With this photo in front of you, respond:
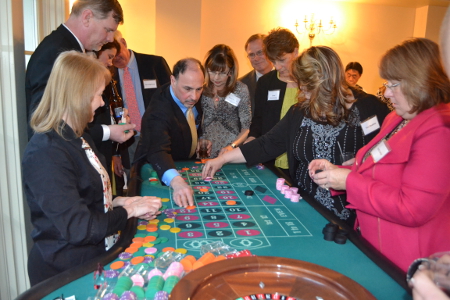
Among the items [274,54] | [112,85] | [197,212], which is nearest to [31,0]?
[112,85]

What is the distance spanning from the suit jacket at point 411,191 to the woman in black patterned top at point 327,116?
519 mm

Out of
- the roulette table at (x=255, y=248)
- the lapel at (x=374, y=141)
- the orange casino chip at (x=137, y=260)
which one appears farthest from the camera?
the lapel at (x=374, y=141)

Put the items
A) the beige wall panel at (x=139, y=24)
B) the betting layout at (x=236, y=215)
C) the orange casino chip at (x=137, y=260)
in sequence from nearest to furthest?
the orange casino chip at (x=137, y=260), the betting layout at (x=236, y=215), the beige wall panel at (x=139, y=24)

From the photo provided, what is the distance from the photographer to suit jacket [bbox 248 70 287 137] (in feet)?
11.3

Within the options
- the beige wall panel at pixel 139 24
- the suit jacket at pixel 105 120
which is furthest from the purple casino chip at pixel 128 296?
the beige wall panel at pixel 139 24

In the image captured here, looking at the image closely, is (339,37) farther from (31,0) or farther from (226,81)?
(31,0)

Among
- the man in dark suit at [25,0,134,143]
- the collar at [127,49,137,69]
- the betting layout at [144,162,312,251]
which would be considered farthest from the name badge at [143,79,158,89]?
the betting layout at [144,162,312,251]

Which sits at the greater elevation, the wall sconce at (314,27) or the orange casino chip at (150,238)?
the wall sconce at (314,27)

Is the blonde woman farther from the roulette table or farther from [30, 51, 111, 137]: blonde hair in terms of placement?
the roulette table

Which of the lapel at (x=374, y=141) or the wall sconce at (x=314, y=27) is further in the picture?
the wall sconce at (x=314, y=27)

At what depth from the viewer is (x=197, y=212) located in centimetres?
188

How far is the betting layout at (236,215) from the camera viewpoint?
1579mm

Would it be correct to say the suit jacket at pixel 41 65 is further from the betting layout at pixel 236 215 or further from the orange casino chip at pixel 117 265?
the orange casino chip at pixel 117 265

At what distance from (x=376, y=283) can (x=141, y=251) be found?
0.86 metres
